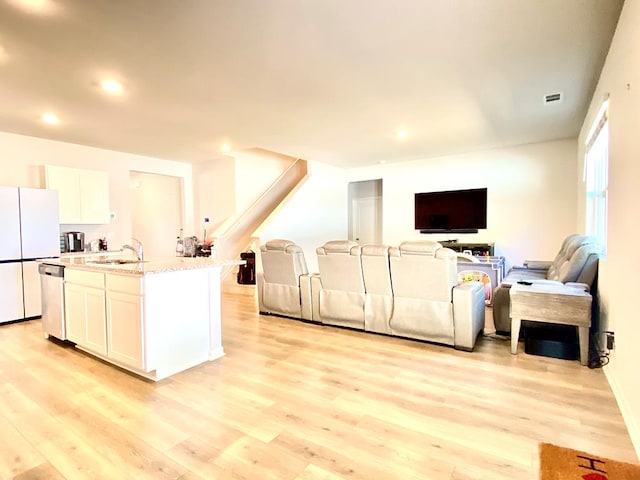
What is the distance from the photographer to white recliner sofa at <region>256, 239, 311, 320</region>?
4.54 m

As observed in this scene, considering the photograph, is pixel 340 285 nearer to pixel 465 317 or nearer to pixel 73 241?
pixel 465 317

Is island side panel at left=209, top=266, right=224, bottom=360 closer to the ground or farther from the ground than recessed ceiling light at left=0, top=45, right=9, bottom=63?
closer to the ground

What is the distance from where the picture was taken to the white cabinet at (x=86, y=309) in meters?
3.17

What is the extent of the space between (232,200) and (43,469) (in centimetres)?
554

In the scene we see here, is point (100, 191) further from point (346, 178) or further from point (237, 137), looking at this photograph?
point (346, 178)

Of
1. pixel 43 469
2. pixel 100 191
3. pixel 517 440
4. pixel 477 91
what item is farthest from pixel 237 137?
pixel 517 440

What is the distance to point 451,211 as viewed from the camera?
6844 millimetres

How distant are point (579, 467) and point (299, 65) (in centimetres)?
326

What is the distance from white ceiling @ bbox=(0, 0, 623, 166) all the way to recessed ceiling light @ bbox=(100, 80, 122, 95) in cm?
7

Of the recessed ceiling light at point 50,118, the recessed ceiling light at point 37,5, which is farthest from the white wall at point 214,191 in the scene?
the recessed ceiling light at point 37,5

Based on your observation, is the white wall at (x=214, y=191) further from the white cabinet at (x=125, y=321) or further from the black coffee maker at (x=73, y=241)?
the white cabinet at (x=125, y=321)

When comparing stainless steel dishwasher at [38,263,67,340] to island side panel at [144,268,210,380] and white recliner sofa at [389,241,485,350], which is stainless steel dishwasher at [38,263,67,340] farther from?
white recliner sofa at [389,241,485,350]

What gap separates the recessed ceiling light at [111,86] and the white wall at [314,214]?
3.29m

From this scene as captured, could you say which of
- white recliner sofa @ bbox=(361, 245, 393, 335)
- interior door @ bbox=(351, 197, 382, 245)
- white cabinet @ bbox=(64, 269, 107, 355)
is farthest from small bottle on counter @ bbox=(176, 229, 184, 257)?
white recliner sofa @ bbox=(361, 245, 393, 335)
